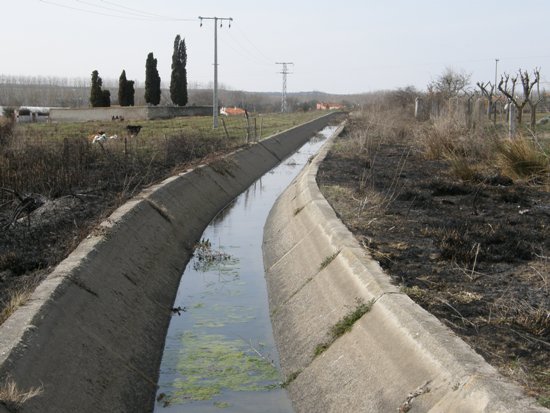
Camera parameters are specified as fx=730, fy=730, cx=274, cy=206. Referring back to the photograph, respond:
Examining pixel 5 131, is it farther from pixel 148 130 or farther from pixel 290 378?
pixel 290 378

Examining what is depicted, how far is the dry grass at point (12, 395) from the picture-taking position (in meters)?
4.45

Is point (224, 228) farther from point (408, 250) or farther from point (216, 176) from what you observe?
point (408, 250)

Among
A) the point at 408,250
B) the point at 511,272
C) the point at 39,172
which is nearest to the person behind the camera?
the point at 511,272

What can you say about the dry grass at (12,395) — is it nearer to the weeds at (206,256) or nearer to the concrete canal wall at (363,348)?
the concrete canal wall at (363,348)

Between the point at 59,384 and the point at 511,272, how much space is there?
479 cm

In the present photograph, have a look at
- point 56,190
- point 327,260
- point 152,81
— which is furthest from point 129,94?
point 327,260

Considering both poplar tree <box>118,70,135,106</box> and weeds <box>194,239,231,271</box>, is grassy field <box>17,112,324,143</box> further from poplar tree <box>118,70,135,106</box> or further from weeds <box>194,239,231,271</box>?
poplar tree <box>118,70,135,106</box>

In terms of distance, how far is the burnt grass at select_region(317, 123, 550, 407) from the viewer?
572 centimetres

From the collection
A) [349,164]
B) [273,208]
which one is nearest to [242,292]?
[273,208]

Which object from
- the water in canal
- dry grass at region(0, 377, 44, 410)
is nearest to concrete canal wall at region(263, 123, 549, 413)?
the water in canal

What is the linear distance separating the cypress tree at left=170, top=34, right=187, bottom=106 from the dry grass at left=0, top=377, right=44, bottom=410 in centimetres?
5876

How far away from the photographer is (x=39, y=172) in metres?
13.8

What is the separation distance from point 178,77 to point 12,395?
59.4m

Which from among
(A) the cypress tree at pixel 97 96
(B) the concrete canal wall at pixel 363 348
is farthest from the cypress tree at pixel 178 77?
(B) the concrete canal wall at pixel 363 348
